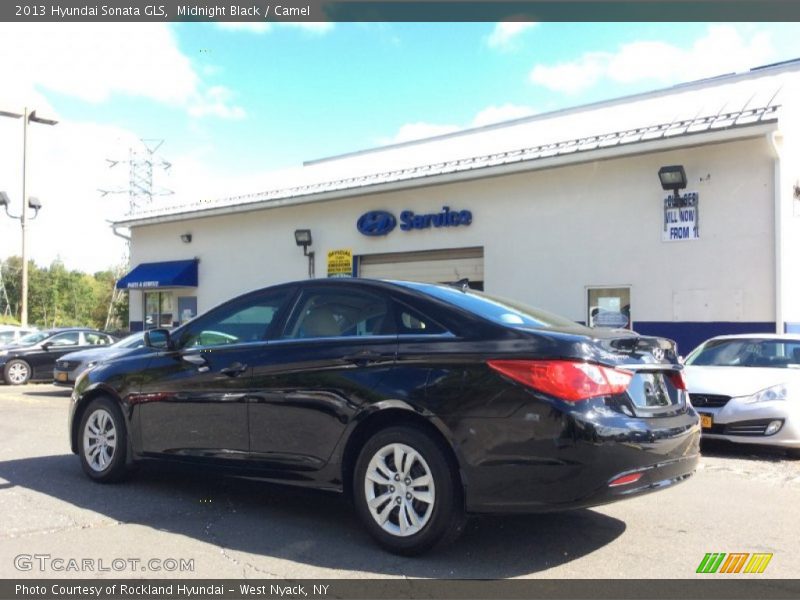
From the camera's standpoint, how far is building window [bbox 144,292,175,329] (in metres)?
21.9

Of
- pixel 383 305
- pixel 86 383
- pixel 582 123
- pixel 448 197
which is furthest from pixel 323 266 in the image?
pixel 383 305

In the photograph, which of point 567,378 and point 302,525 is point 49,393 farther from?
point 567,378

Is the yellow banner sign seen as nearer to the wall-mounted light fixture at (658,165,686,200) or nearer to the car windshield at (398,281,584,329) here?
the wall-mounted light fixture at (658,165,686,200)

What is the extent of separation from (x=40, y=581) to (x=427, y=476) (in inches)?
83.1

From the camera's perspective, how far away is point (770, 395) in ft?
25.0

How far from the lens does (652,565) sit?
417 centimetres

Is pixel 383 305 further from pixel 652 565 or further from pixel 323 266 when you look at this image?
pixel 323 266

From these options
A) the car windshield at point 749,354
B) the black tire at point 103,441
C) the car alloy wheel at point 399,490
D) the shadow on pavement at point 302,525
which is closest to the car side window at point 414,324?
the car alloy wheel at point 399,490

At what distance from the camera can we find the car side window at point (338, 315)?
15.6ft

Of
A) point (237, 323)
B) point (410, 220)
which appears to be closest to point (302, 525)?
point (237, 323)

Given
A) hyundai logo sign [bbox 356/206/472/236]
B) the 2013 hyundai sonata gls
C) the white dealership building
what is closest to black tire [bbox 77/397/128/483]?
the 2013 hyundai sonata gls

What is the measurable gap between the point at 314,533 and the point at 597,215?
999 centimetres

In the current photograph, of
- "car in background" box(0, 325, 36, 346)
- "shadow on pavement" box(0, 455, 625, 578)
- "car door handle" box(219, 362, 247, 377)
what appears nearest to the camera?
"shadow on pavement" box(0, 455, 625, 578)

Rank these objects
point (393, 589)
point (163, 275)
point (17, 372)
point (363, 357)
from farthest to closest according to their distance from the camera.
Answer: point (163, 275)
point (17, 372)
point (363, 357)
point (393, 589)
